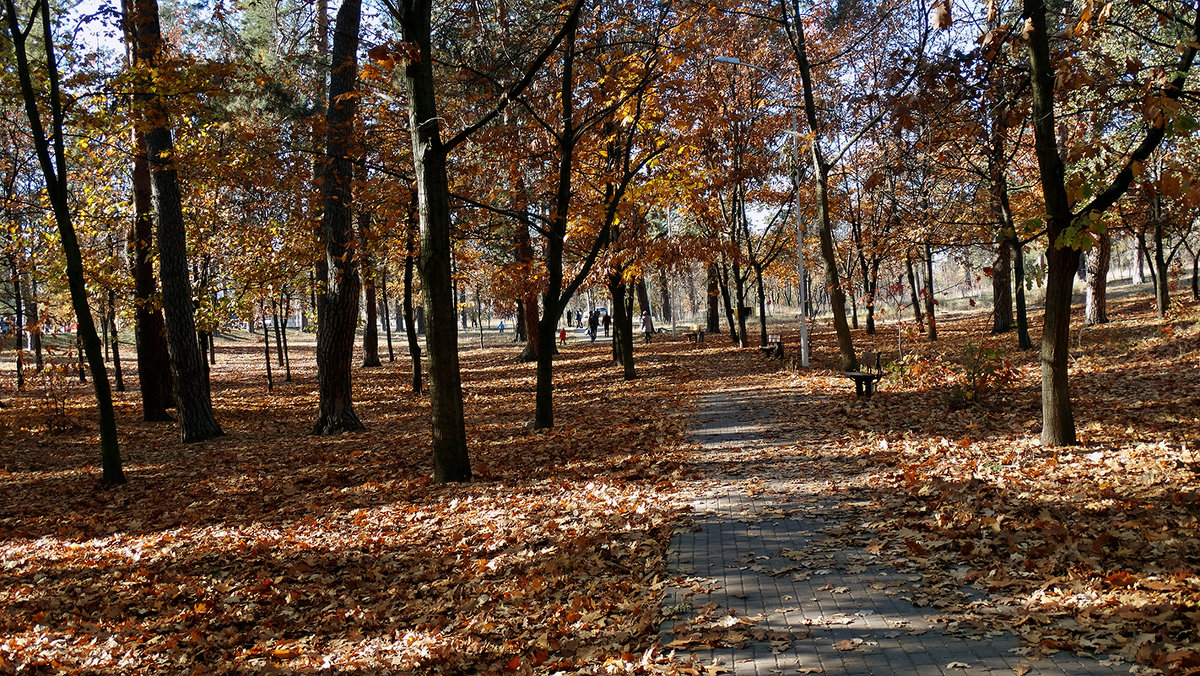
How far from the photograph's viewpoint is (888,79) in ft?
23.4

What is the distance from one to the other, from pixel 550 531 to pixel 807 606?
257cm

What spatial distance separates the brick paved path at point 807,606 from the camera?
350 centimetres

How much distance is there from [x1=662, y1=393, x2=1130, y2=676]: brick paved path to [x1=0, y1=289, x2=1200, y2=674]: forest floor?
0.53 feet

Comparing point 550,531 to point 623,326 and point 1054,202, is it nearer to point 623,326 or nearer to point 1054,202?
point 1054,202

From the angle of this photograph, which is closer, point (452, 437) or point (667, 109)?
point (452, 437)

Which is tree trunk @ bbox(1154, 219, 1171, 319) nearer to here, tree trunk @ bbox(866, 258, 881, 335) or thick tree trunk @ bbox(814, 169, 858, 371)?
tree trunk @ bbox(866, 258, 881, 335)

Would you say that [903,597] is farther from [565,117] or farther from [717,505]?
[565,117]

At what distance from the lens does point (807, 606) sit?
425 cm

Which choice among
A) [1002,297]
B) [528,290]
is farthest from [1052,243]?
[1002,297]

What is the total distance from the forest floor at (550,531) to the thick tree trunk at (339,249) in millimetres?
924

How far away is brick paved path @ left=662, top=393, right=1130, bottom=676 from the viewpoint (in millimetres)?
3502

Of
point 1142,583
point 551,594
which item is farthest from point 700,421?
point 1142,583

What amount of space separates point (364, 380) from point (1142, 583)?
21.4 meters

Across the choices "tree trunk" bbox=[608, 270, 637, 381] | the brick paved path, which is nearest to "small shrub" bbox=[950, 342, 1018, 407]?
the brick paved path
